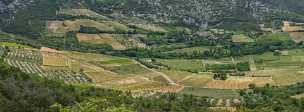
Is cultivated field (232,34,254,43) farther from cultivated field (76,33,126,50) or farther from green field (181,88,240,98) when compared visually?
green field (181,88,240,98)

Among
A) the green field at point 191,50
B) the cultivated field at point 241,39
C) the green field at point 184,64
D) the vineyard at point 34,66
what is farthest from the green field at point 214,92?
the cultivated field at point 241,39

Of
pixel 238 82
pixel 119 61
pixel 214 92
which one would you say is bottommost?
pixel 119 61

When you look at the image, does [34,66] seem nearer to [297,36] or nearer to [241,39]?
[241,39]

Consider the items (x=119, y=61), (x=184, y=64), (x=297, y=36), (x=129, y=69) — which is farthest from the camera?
(x=297, y=36)

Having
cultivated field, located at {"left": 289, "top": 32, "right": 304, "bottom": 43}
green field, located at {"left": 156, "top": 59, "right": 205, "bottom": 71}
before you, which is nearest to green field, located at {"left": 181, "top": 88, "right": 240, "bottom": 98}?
green field, located at {"left": 156, "top": 59, "right": 205, "bottom": 71}

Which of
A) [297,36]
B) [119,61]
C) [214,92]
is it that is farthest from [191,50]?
[214,92]

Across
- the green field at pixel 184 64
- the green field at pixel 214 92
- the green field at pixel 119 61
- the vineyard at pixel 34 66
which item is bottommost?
the green field at pixel 184 64

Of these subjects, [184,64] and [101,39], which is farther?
[101,39]

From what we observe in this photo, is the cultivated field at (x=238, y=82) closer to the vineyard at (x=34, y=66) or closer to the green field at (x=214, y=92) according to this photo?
the green field at (x=214, y=92)

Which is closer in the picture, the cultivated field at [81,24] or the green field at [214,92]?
the green field at [214,92]

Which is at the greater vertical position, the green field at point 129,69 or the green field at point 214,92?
the green field at point 214,92
